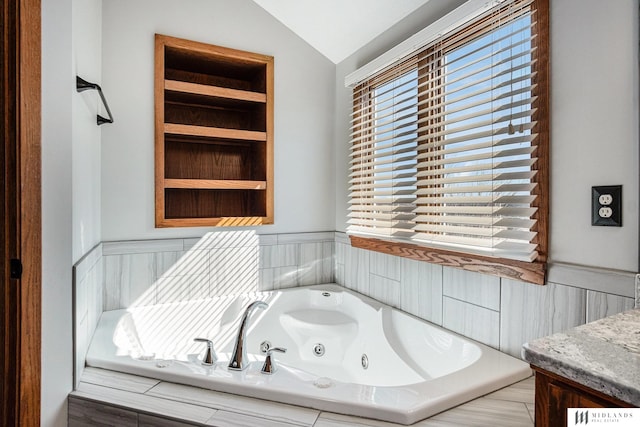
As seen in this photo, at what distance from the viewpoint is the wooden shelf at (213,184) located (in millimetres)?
2254

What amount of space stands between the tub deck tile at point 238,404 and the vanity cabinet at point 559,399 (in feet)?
2.09

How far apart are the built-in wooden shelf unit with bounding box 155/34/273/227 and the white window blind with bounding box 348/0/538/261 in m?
0.74

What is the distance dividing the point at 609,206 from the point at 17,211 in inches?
71.9

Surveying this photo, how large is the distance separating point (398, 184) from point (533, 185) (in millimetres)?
784

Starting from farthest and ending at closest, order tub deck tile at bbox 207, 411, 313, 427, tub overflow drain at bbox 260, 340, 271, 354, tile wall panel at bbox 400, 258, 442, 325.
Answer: tub overflow drain at bbox 260, 340, 271, 354
tile wall panel at bbox 400, 258, 442, 325
tub deck tile at bbox 207, 411, 313, 427

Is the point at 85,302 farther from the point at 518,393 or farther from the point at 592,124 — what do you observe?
the point at 592,124

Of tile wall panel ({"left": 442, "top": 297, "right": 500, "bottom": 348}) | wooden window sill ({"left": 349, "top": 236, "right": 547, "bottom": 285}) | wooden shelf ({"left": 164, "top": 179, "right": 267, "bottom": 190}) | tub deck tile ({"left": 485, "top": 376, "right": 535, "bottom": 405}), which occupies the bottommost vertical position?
tub deck tile ({"left": 485, "top": 376, "right": 535, "bottom": 405})

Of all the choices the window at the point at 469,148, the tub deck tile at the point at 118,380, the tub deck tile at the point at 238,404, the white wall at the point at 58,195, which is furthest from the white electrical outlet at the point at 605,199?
the white wall at the point at 58,195

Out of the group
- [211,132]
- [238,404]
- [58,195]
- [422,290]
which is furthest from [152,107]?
[422,290]

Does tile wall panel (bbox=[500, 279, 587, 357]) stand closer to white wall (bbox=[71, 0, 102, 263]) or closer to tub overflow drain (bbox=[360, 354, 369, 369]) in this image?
tub overflow drain (bbox=[360, 354, 369, 369])

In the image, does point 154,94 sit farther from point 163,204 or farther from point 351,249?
point 351,249

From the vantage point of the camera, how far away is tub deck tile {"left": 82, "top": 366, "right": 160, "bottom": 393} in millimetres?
1308

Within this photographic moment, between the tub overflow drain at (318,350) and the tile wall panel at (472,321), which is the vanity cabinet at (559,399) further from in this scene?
the tub overflow drain at (318,350)

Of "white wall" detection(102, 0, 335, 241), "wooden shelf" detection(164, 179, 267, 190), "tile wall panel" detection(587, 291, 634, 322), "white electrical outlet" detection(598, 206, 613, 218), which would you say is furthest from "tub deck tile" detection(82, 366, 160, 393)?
"white electrical outlet" detection(598, 206, 613, 218)
